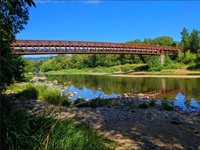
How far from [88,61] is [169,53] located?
4325 centimetres

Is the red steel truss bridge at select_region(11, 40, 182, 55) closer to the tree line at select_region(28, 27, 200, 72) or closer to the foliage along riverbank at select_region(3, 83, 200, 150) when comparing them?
the tree line at select_region(28, 27, 200, 72)

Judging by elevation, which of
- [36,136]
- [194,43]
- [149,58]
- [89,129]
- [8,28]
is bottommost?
[89,129]

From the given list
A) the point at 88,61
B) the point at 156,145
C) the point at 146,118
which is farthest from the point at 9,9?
the point at 88,61

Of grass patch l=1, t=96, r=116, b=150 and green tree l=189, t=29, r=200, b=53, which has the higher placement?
green tree l=189, t=29, r=200, b=53

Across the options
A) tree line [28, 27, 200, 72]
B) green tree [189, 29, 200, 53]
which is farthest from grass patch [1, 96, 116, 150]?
green tree [189, 29, 200, 53]

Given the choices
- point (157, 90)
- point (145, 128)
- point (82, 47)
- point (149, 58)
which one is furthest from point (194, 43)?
point (145, 128)

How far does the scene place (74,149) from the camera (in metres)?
5.03

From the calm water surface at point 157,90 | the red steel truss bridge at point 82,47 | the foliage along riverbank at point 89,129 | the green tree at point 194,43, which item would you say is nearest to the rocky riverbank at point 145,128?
the foliage along riverbank at point 89,129

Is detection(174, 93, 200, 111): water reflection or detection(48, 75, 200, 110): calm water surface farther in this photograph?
detection(48, 75, 200, 110): calm water surface

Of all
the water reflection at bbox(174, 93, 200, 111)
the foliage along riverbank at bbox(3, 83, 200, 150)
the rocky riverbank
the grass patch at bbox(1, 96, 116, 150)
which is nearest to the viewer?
the grass patch at bbox(1, 96, 116, 150)

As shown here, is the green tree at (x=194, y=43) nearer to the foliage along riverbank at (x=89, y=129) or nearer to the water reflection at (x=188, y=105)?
the water reflection at (x=188, y=105)

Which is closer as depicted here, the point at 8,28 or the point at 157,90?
the point at 8,28

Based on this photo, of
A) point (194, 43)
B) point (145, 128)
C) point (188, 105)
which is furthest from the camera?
point (194, 43)

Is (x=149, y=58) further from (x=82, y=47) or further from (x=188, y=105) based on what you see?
(x=188, y=105)
